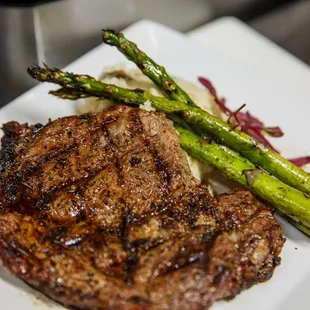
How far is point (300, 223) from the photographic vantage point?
14.8 feet

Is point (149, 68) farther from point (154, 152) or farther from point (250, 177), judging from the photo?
point (250, 177)

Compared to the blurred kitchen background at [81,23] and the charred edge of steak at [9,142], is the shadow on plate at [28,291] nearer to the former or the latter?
the charred edge of steak at [9,142]

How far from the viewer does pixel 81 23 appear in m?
7.31

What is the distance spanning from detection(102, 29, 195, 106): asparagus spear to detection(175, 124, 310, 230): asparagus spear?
1.02 feet

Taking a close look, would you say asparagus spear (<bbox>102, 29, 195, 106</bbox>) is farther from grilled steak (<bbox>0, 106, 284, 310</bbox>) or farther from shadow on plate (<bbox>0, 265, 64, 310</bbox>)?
shadow on plate (<bbox>0, 265, 64, 310</bbox>)

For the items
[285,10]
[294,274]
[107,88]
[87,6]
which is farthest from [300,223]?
[285,10]

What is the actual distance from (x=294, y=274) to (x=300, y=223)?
0.42 metres

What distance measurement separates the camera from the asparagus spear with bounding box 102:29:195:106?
4965 millimetres

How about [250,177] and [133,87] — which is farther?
[133,87]

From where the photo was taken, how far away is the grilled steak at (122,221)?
3.53 meters

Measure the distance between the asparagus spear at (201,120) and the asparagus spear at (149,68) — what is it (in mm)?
132

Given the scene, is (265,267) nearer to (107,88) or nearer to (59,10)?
(107,88)

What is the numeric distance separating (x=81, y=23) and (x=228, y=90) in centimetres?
244

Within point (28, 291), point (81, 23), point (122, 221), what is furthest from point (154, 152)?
point (81, 23)
